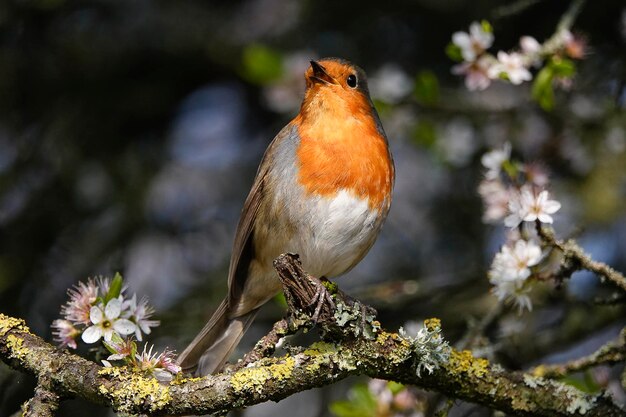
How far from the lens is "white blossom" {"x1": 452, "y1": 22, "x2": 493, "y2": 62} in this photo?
15.1 ft

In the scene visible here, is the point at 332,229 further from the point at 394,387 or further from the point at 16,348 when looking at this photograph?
the point at 16,348

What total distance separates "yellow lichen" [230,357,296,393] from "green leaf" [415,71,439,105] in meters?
2.43

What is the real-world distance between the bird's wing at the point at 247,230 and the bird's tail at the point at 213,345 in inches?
4.5

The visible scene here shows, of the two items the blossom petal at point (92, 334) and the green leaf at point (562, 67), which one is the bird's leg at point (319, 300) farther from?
the green leaf at point (562, 67)

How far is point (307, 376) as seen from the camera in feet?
11.0

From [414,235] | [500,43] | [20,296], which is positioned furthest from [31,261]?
[500,43]

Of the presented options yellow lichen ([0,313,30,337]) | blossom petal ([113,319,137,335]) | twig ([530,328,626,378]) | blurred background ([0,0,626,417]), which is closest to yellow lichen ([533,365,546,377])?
twig ([530,328,626,378])

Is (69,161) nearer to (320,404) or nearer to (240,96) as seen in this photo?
(240,96)

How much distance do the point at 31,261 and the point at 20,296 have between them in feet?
1.16

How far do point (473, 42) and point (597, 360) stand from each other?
1.67 metres

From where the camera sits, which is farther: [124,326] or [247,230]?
[247,230]

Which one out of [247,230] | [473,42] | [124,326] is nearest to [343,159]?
[247,230]

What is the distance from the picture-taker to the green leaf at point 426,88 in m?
5.31

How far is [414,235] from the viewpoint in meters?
6.89
